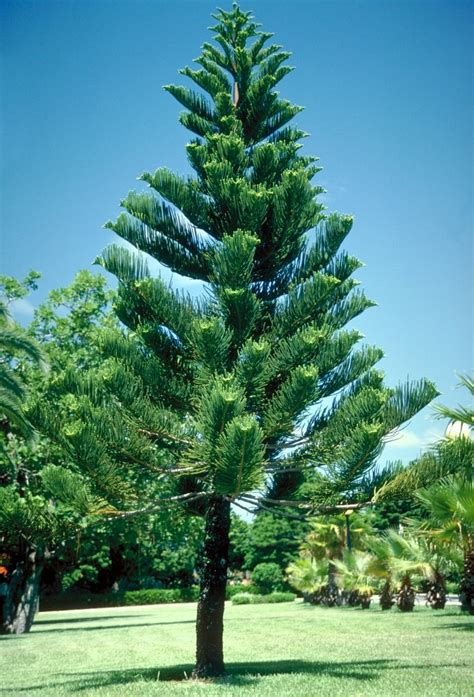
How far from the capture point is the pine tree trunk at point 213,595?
6.34 meters

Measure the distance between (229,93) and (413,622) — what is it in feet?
34.5

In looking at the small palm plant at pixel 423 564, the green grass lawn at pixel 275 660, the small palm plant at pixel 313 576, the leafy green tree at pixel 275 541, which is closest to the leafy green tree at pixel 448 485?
the green grass lawn at pixel 275 660

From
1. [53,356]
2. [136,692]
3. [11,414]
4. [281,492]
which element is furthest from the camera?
[53,356]

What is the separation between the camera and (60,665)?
28.1 ft

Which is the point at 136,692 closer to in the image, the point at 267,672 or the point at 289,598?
the point at 267,672

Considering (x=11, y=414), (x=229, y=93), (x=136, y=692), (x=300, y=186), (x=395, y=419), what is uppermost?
(x=229, y=93)

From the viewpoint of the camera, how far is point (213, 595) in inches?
258

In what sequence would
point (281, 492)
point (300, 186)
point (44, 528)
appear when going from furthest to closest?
point (281, 492) → point (300, 186) → point (44, 528)

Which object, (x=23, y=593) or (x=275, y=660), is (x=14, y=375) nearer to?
(x=275, y=660)

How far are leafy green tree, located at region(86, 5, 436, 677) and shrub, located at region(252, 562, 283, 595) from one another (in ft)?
86.3

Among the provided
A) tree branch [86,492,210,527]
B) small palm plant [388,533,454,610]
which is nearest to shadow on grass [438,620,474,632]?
small palm plant [388,533,454,610]

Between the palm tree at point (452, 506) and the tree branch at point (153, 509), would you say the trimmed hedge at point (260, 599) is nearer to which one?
the palm tree at point (452, 506)

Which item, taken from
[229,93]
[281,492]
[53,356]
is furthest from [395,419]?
[53,356]

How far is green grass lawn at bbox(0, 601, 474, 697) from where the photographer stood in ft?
18.1
